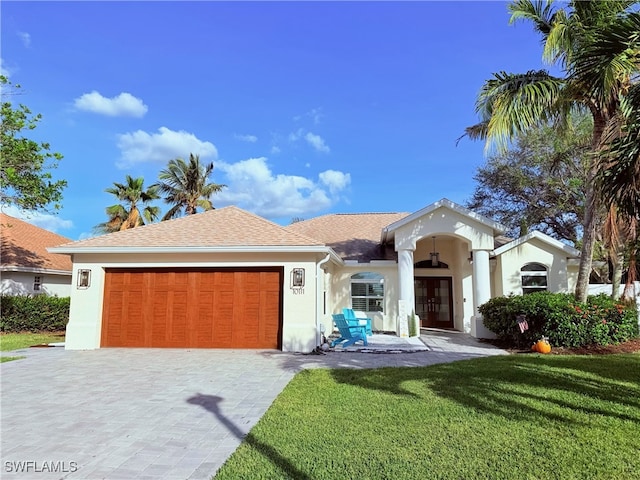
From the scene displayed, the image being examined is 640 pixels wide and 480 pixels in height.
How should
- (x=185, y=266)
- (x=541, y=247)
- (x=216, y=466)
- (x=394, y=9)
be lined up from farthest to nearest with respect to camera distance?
(x=541, y=247) < (x=185, y=266) < (x=394, y=9) < (x=216, y=466)

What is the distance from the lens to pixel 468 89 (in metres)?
12.8

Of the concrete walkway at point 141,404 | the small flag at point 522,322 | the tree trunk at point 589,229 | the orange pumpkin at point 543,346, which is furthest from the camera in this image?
the small flag at point 522,322

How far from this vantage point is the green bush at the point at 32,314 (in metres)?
16.8

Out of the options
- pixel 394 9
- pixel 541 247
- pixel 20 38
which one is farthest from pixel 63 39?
pixel 541 247

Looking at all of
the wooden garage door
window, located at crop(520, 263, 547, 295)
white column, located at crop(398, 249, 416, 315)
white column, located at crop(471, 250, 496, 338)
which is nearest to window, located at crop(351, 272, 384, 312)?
white column, located at crop(398, 249, 416, 315)

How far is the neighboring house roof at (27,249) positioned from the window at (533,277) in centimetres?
2234

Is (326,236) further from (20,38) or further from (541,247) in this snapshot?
(20,38)

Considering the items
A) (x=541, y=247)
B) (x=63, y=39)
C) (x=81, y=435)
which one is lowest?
(x=81, y=435)

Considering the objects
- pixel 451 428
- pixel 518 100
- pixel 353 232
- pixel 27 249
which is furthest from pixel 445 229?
pixel 27 249

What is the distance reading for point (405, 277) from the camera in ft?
49.5

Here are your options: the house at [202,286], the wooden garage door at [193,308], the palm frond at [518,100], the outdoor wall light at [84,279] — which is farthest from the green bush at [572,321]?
the outdoor wall light at [84,279]

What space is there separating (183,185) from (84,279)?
15.0 meters

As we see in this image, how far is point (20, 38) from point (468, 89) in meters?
14.2

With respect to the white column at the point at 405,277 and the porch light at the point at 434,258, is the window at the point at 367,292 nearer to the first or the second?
the white column at the point at 405,277
